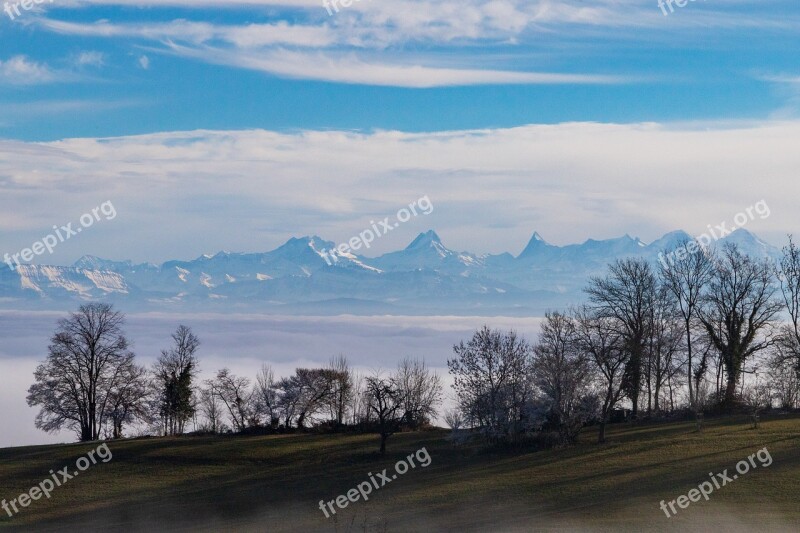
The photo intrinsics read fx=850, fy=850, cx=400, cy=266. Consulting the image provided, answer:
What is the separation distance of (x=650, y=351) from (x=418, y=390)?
23247mm

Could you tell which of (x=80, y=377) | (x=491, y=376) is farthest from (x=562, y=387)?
(x=80, y=377)

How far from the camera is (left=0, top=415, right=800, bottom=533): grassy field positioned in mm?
35344

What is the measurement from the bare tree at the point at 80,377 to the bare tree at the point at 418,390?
82.4 ft

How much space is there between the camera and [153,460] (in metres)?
57.2

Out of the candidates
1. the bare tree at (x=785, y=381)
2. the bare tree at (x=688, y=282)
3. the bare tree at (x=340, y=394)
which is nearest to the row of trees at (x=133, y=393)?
the bare tree at (x=340, y=394)

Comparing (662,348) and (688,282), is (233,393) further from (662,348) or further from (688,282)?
(688,282)

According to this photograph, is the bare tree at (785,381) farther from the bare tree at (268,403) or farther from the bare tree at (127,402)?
the bare tree at (127,402)

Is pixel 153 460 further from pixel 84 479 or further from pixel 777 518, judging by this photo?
pixel 777 518

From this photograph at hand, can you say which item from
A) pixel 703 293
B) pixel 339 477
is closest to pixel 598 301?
pixel 703 293

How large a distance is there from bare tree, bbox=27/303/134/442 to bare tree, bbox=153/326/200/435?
3.78 m

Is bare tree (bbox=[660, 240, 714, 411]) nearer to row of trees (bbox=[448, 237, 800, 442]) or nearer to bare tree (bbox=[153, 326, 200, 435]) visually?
row of trees (bbox=[448, 237, 800, 442])

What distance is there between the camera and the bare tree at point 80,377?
73.2 m

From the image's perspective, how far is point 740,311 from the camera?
2675 inches

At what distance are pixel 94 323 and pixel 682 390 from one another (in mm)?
50350
